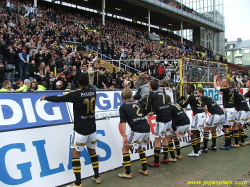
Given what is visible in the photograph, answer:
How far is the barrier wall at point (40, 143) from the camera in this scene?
413 cm

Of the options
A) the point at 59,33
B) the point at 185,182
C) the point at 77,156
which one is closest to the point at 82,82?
the point at 77,156

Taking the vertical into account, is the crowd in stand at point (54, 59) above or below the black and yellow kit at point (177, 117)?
above

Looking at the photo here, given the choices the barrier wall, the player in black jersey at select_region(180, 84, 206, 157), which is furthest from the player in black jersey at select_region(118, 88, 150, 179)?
the player in black jersey at select_region(180, 84, 206, 157)

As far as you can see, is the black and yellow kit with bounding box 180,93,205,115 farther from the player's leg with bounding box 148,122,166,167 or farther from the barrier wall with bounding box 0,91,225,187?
the barrier wall with bounding box 0,91,225,187

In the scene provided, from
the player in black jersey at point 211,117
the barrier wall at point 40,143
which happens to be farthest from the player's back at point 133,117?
the player in black jersey at point 211,117

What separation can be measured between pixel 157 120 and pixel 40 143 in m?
2.74

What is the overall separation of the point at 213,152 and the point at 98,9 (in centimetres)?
3262

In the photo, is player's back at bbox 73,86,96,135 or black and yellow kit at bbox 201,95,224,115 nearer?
player's back at bbox 73,86,96,135

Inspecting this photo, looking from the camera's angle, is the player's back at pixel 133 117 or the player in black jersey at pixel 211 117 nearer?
the player's back at pixel 133 117

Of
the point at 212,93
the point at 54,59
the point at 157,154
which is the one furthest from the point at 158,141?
the point at 212,93

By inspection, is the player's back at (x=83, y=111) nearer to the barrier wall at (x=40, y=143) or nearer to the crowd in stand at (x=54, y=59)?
the barrier wall at (x=40, y=143)

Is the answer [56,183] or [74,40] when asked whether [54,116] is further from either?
[74,40]

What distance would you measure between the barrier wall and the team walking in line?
0.49m

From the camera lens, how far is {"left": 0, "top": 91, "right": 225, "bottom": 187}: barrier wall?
413cm
